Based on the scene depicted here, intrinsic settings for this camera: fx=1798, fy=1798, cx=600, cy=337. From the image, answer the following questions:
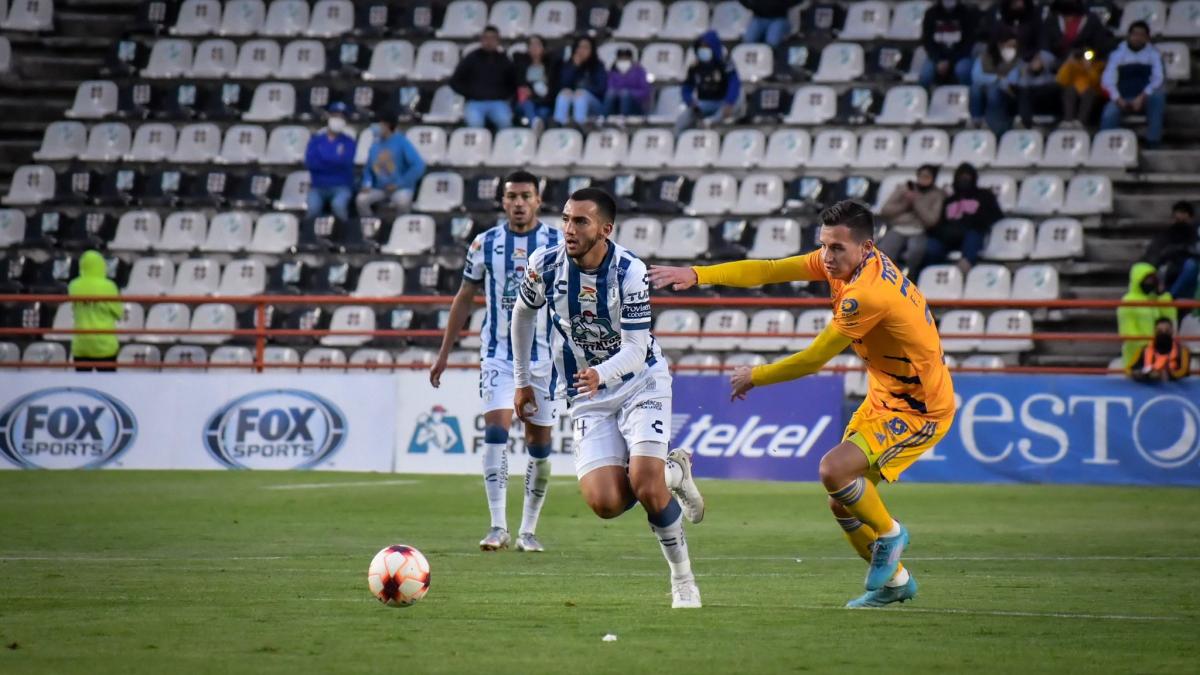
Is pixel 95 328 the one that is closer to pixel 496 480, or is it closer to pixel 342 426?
pixel 342 426

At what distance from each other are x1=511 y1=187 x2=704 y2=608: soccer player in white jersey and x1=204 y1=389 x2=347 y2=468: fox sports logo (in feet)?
36.5

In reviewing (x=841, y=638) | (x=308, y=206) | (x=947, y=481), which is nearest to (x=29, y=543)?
(x=841, y=638)

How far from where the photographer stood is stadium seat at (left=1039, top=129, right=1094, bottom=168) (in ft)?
83.7

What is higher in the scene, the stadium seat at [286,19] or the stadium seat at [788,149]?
the stadium seat at [286,19]

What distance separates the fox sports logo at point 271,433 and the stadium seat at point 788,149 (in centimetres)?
865

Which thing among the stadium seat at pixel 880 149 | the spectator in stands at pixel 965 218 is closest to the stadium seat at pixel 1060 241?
the spectator in stands at pixel 965 218

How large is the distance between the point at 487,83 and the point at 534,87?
76cm

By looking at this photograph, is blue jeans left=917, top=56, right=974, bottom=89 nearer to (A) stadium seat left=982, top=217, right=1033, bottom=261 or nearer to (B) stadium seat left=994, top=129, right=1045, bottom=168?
(B) stadium seat left=994, top=129, right=1045, bottom=168

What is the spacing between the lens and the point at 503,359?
13.5 meters

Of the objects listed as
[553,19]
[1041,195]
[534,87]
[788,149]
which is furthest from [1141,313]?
[553,19]

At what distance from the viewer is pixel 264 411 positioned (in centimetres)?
2106

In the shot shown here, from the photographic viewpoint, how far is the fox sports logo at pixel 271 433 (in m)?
21.0

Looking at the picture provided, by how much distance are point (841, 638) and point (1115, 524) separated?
8.06 meters

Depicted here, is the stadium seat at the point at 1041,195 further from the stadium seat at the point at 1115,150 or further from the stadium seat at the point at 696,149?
the stadium seat at the point at 696,149
